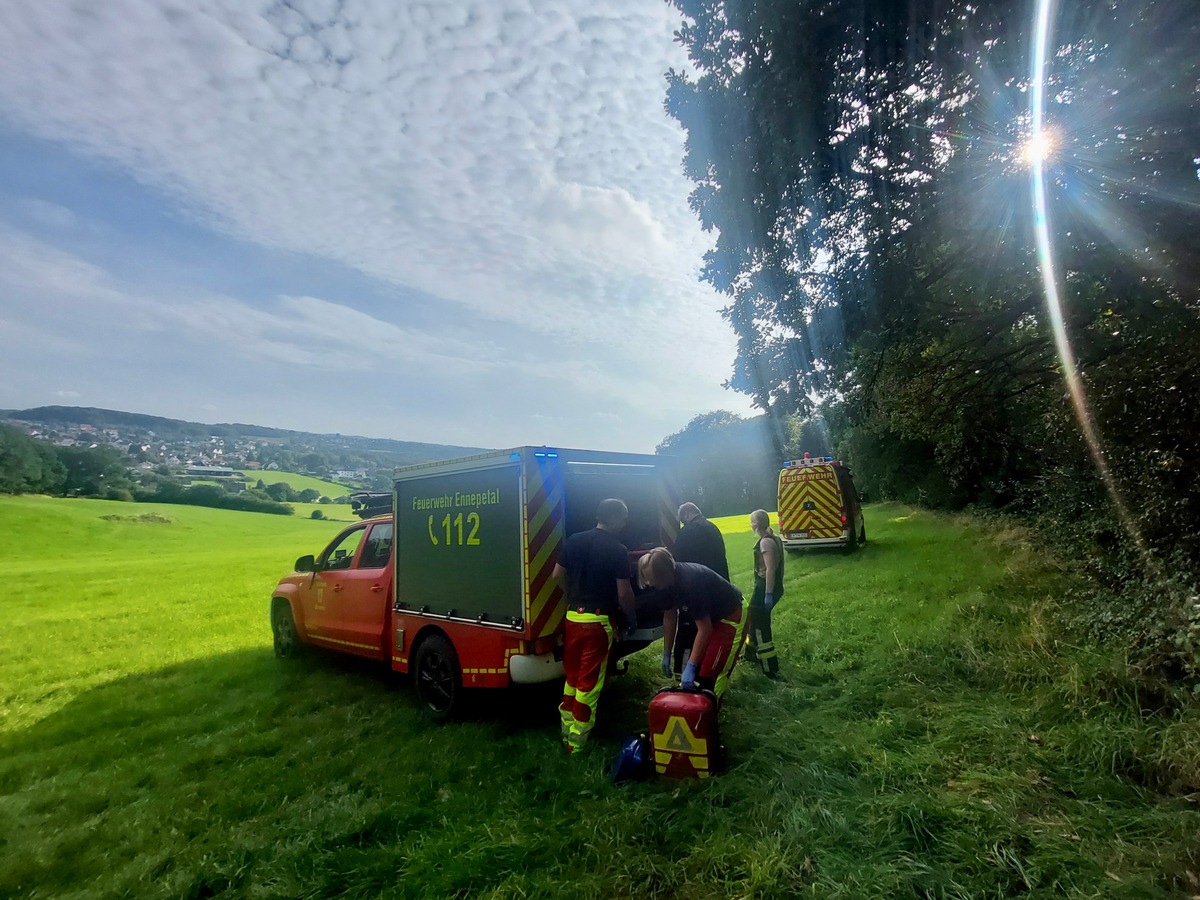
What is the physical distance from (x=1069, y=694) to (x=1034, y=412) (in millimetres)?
5280

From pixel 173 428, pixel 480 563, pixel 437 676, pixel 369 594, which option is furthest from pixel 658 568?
pixel 173 428

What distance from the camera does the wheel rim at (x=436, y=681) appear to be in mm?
5465

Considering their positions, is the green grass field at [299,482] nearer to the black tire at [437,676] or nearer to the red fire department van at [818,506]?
the red fire department van at [818,506]

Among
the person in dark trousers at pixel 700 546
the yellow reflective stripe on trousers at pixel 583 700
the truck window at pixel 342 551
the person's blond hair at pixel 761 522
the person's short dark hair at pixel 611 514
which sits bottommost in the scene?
the yellow reflective stripe on trousers at pixel 583 700

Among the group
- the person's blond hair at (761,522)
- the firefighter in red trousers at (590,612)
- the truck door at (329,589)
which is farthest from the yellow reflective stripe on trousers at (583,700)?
the truck door at (329,589)

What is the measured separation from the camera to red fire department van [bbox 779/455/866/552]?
14008 mm

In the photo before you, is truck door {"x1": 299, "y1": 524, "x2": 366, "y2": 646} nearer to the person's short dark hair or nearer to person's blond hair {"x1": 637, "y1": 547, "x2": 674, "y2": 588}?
the person's short dark hair

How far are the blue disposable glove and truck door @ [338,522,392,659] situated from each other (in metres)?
3.53

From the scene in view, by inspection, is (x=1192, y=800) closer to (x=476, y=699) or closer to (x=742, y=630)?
(x=742, y=630)

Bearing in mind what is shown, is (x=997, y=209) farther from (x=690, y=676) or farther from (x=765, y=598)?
(x=690, y=676)

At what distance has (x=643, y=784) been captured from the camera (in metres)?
3.86

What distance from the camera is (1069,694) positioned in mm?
4355

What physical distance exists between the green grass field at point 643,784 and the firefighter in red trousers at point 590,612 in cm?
29

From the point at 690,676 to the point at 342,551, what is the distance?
5034 millimetres
